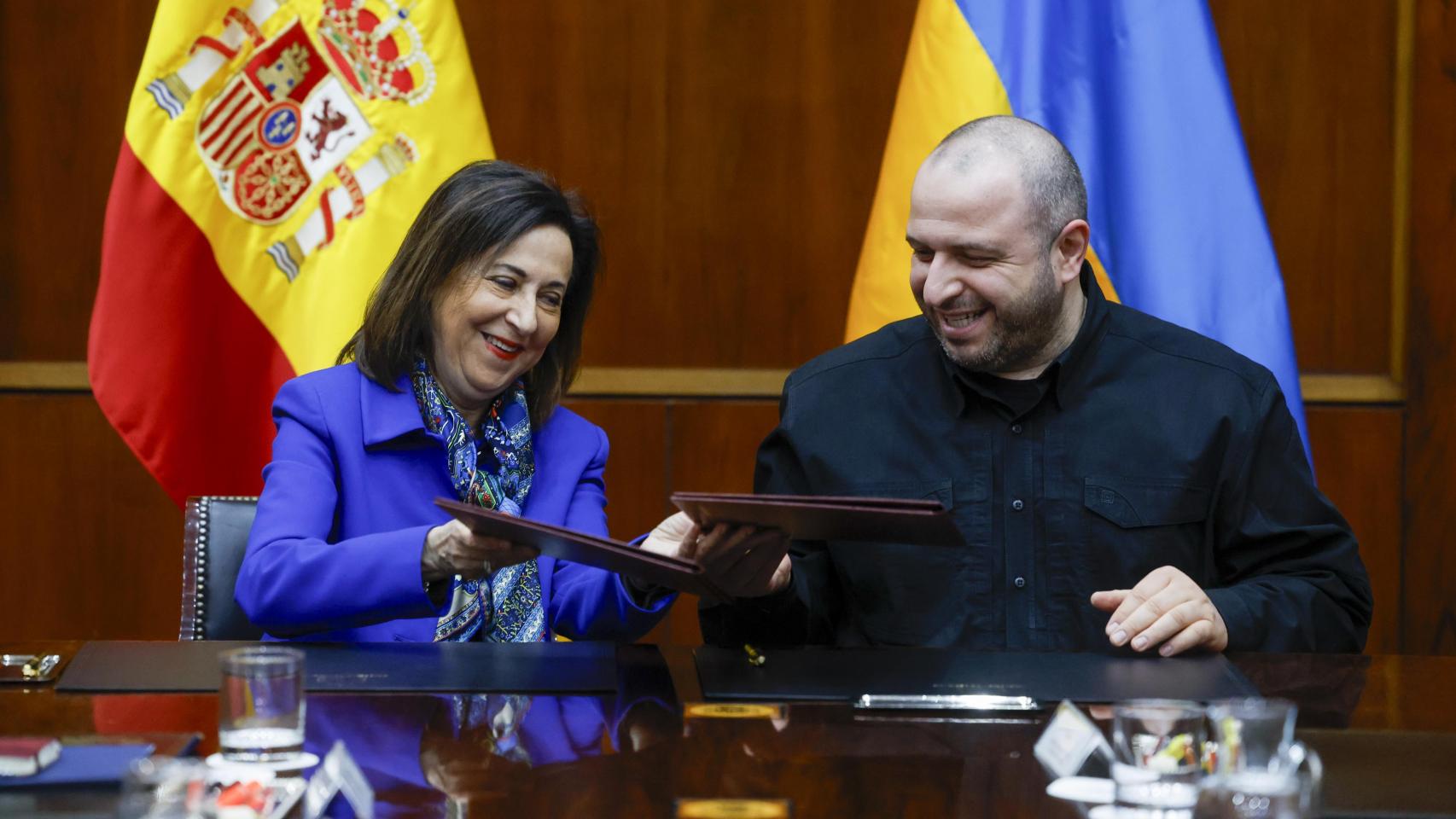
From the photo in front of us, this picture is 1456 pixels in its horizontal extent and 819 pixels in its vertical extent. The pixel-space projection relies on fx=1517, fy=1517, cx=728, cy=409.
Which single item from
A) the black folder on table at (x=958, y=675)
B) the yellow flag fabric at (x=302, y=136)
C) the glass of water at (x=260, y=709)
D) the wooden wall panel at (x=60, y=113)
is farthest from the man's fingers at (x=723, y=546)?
the wooden wall panel at (x=60, y=113)

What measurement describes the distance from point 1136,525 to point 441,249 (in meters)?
1.02

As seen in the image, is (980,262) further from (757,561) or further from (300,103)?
(300,103)

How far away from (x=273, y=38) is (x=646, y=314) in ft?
3.51

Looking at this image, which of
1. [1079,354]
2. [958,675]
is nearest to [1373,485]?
[1079,354]

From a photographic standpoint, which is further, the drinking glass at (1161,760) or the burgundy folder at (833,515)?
the burgundy folder at (833,515)

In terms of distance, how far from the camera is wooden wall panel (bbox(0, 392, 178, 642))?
3402 millimetres

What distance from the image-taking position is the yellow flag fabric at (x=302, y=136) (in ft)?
8.81

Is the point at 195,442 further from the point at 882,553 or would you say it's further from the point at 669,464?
the point at 882,553

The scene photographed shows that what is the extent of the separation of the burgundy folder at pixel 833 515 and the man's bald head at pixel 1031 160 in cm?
68

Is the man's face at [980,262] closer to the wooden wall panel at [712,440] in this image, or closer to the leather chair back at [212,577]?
the leather chair back at [212,577]

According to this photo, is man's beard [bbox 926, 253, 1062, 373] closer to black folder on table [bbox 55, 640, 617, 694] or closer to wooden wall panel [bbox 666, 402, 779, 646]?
black folder on table [bbox 55, 640, 617, 694]

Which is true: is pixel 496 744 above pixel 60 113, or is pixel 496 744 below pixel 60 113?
below

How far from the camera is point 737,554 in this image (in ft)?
5.43

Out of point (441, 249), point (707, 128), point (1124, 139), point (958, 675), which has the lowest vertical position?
point (958, 675)
